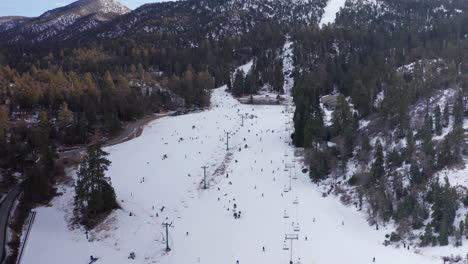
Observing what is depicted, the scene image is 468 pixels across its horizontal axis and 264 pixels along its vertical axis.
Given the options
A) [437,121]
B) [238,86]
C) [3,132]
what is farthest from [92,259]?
[238,86]

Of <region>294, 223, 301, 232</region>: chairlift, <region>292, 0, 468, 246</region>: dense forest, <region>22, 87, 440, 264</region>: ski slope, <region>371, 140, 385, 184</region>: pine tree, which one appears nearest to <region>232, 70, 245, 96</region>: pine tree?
<region>292, 0, 468, 246</region>: dense forest

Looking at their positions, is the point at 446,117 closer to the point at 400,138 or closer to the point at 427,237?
the point at 400,138

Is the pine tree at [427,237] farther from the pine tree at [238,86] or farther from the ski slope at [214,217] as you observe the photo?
the pine tree at [238,86]

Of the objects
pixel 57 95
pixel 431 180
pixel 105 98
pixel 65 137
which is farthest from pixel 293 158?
pixel 57 95

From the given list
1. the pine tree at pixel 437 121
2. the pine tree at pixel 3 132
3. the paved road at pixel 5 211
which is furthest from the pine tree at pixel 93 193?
the pine tree at pixel 437 121

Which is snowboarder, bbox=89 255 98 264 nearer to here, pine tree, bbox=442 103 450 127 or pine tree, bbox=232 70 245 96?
pine tree, bbox=442 103 450 127
